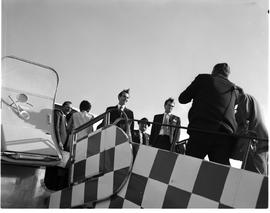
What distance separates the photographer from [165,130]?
4.52 m

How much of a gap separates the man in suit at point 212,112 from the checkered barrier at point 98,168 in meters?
0.64

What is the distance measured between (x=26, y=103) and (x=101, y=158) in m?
1.03

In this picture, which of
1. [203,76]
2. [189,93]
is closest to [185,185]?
[189,93]

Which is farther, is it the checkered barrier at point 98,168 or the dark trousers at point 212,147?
the checkered barrier at point 98,168

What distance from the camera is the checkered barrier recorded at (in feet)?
10.8

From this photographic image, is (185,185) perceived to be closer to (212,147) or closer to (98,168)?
(212,147)

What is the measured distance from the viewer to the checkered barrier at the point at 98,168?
3.29 m

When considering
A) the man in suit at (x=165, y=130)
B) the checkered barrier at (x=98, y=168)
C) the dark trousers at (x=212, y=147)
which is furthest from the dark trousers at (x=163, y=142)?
the dark trousers at (x=212, y=147)

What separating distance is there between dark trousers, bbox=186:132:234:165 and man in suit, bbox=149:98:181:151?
2.88 ft

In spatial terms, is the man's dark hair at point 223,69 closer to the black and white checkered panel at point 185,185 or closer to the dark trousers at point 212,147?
the dark trousers at point 212,147

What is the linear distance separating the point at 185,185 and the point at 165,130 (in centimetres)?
170

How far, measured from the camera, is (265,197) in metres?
2.44
